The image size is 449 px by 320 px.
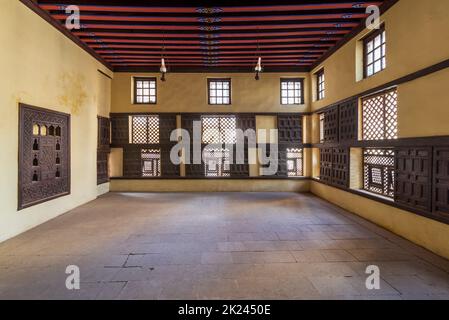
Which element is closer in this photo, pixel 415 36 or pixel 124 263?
pixel 124 263

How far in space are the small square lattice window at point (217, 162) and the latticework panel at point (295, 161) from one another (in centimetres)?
204

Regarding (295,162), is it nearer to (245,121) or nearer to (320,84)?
(245,121)

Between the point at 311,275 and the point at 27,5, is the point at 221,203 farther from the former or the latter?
the point at 27,5

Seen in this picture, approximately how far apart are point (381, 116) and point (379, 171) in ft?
3.59

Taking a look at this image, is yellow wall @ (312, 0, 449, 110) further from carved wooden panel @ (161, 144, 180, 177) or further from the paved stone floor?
carved wooden panel @ (161, 144, 180, 177)

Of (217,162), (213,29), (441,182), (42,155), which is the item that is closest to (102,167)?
(42,155)

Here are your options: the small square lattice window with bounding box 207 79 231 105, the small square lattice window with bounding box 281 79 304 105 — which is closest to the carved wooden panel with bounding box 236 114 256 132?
the small square lattice window with bounding box 207 79 231 105

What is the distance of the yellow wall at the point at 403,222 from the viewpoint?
3.61m

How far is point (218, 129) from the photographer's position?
350 inches

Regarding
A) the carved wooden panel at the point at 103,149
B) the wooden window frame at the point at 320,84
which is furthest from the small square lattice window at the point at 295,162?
the carved wooden panel at the point at 103,149

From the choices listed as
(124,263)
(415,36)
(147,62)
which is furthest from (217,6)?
(124,263)

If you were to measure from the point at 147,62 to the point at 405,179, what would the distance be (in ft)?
24.8

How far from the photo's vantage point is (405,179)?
170 inches

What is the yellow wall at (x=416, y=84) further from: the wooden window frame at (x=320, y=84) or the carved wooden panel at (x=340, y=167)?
the wooden window frame at (x=320, y=84)
